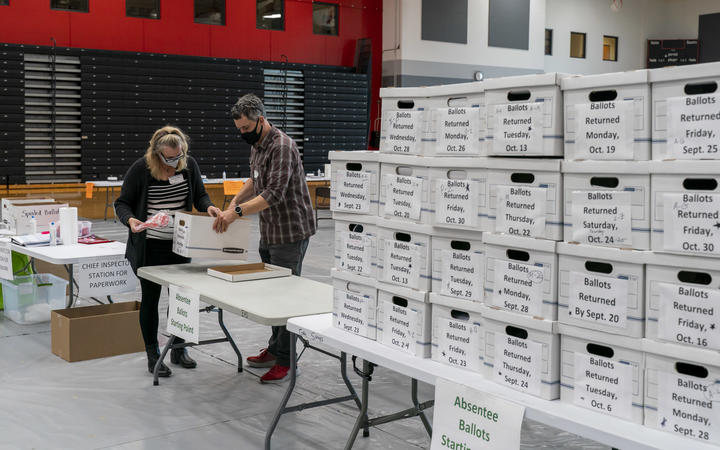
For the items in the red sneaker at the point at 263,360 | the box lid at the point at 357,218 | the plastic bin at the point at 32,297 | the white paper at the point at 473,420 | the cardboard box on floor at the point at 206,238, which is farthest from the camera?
the plastic bin at the point at 32,297

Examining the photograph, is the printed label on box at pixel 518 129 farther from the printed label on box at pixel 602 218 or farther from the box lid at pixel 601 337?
the box lid at pixel 601 337

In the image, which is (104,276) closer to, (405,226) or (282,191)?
(282,191)

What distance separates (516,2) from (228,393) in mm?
14610

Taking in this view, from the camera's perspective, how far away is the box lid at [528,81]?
2.03m

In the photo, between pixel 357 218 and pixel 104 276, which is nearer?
pixel 357 218

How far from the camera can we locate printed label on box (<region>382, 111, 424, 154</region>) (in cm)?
249

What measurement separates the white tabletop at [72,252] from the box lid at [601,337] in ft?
11.8

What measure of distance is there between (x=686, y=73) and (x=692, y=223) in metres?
0.36

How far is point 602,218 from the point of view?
6.36ft

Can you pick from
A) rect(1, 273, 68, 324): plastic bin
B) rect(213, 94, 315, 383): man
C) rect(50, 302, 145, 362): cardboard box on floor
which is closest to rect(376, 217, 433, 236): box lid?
rect(213, 94, 315, 383): man

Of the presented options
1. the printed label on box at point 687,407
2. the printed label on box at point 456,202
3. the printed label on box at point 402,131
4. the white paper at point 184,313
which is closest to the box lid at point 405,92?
the printed label on box at point 402,131

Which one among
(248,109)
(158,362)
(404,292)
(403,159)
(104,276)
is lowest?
(158,362)

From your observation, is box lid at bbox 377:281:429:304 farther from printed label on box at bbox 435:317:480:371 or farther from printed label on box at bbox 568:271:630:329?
printed label on box at bbox 568:271:630:329

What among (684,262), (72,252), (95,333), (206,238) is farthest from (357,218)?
(72,252)
